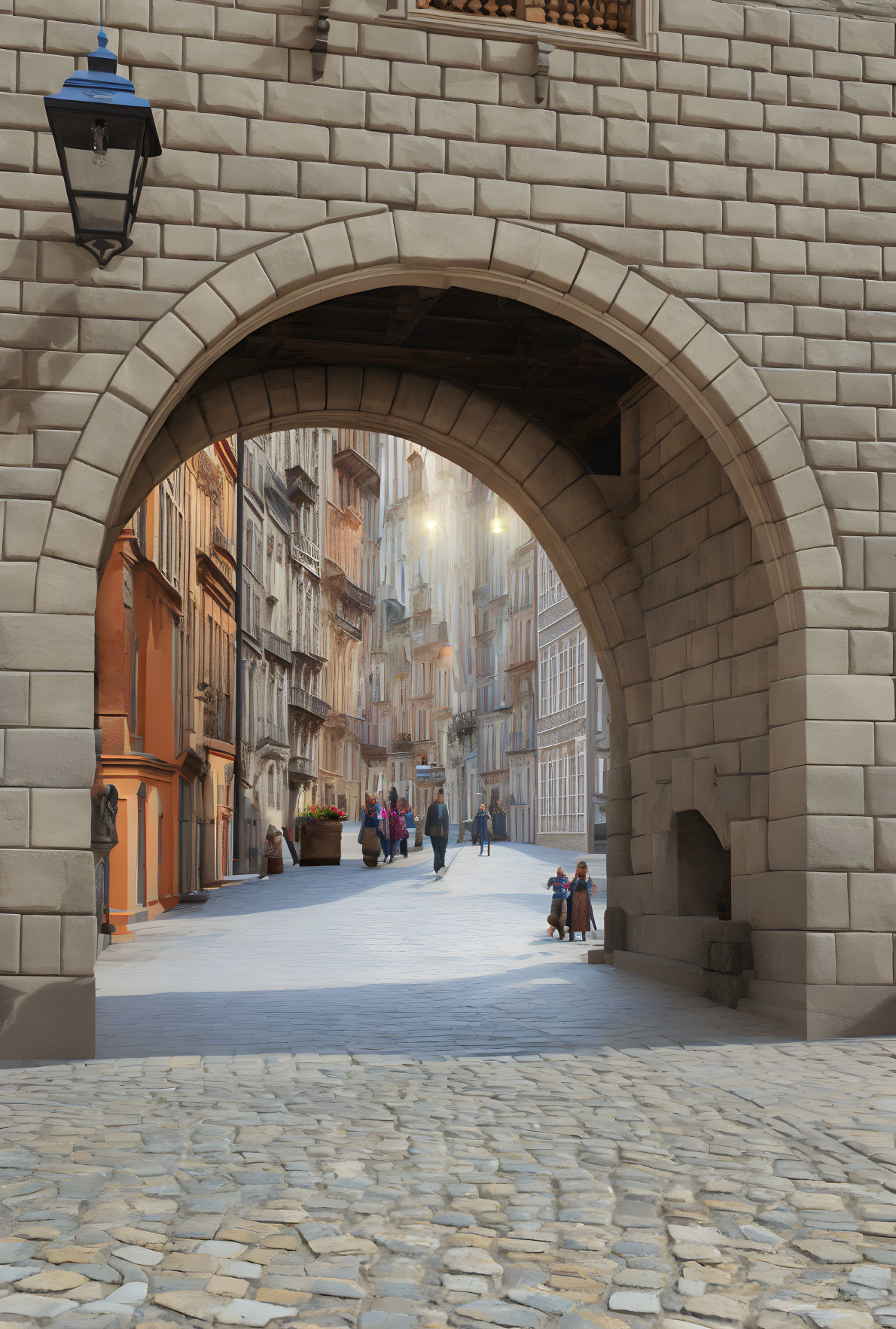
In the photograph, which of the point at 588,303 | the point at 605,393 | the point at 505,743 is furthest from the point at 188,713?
the point at 505,743

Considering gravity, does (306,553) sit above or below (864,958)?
above

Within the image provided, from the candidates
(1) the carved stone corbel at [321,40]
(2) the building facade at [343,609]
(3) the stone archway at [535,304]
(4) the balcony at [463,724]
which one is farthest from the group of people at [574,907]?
(4) the balcony at [463,724]

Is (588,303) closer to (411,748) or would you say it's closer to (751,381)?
(751,381)

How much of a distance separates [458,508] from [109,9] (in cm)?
5906

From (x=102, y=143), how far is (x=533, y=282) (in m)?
2.35

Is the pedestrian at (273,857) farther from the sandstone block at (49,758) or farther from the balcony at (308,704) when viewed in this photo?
the sandstone block at (49,758)

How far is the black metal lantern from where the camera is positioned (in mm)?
6633

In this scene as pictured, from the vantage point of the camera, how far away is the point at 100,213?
6887 millimetres

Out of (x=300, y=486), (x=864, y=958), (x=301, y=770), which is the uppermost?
(x=300, y=486)

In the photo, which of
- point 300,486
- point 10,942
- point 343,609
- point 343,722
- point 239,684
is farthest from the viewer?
point 343,609

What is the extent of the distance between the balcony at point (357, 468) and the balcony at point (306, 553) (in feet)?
22.6

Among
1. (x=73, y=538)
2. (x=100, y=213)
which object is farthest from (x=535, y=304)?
(x=73, y=538)

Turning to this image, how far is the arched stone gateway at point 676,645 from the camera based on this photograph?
265 inches

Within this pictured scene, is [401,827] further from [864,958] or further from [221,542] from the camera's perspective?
[864,958]
